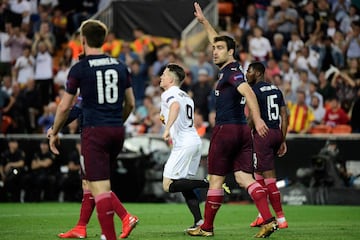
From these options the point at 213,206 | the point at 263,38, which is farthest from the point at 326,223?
the point at 263,38

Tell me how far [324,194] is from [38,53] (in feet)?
33.1

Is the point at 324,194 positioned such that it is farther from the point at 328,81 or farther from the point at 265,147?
the point at 265,147

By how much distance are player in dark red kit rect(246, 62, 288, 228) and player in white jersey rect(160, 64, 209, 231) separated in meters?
1.09

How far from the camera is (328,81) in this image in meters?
24.8

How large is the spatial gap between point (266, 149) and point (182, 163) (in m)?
1.52

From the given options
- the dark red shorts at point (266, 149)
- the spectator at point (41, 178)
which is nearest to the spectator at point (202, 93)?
the spectator at point (41, 178)

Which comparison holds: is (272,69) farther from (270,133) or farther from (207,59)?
(270,133)

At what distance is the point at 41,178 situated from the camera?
2273cm

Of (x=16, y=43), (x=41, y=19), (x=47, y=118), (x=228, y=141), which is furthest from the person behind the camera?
(x=41, y=19)

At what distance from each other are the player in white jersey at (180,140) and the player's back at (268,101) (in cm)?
115

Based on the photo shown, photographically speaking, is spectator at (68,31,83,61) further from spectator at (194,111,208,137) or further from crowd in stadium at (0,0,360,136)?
spectator at (194,111,208,137)

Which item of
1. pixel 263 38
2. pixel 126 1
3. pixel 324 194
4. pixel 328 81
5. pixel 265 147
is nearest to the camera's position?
pixel 265 147

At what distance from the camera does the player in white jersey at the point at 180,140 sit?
13.7 m

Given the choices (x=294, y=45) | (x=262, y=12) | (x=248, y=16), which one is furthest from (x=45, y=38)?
(x=294, y=45)
